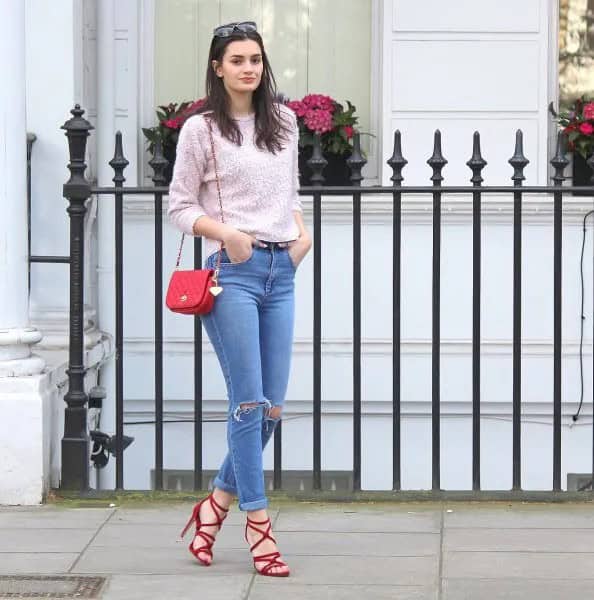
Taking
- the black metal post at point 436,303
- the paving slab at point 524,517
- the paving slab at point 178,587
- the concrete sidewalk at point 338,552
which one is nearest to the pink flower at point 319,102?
the black metal post at point 436,303

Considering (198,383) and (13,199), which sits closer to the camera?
(13,199)

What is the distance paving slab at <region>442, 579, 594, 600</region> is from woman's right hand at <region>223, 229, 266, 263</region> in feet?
4.15

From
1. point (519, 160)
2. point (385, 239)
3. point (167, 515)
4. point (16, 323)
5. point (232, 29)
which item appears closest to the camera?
point (232, 29)

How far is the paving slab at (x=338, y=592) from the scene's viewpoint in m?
4.74

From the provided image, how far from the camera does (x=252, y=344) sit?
4.82 meters

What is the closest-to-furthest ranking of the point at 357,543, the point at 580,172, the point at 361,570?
the point at 361,570, the point at 357,543, the point at 580,172

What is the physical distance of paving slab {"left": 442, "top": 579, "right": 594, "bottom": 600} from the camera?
4.72 meters

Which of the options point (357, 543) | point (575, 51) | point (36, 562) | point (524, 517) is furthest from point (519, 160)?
point (575, 51)

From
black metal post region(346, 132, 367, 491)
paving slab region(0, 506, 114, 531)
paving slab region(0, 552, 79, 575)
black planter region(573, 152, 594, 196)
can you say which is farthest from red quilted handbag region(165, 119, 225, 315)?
black planter region(573, 152, 594, 196)

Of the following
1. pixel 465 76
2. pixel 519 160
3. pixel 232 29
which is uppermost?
pixel 465 76

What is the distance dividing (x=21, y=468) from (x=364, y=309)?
279 centimetres

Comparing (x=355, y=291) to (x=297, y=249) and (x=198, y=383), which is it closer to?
(x=198, y=383)

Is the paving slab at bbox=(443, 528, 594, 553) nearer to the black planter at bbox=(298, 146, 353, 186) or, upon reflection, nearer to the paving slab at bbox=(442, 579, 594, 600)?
the paving slab at bbox=(442, 579, 594, 600)

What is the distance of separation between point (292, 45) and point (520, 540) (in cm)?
391
